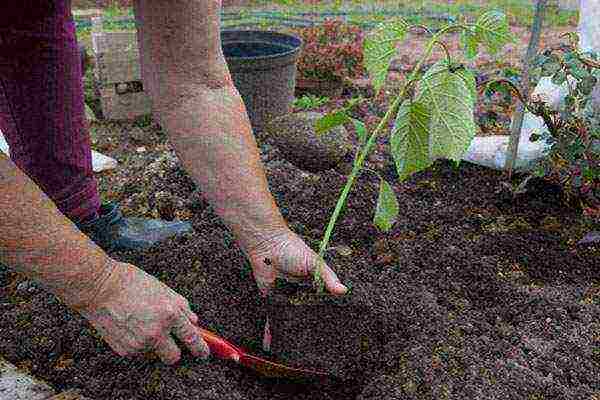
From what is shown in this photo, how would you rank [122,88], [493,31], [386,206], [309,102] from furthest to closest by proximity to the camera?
[309,102] < [122,88] < [386,206] < [493,31]

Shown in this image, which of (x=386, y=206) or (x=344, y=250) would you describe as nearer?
(x=386, y=206)

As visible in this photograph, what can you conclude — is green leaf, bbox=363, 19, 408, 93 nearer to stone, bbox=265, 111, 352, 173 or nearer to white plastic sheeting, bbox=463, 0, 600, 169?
white plastic sheeting, bbox=463, 0, 600, 169

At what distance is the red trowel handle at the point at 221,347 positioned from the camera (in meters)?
1.73

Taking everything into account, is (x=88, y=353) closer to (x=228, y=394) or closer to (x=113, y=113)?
(x=228, y=394)

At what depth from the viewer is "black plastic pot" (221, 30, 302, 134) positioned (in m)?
3.49

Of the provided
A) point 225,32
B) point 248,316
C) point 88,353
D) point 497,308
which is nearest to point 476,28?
point 497,308

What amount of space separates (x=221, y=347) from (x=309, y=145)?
1484 mm

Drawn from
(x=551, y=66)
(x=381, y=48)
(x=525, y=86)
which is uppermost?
(x=381, y=48)

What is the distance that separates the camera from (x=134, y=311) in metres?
1.53

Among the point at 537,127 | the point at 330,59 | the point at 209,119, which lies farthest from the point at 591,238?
the point at 330,59

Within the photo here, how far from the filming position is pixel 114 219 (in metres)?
2.47

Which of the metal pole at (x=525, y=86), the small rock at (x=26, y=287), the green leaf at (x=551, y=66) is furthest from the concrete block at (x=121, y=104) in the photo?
the green leaf at (x=551, y=66)

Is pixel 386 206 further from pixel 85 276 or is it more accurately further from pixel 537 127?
pixel 537 127

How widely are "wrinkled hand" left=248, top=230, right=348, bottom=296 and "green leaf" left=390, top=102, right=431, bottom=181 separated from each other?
414 millimetres
